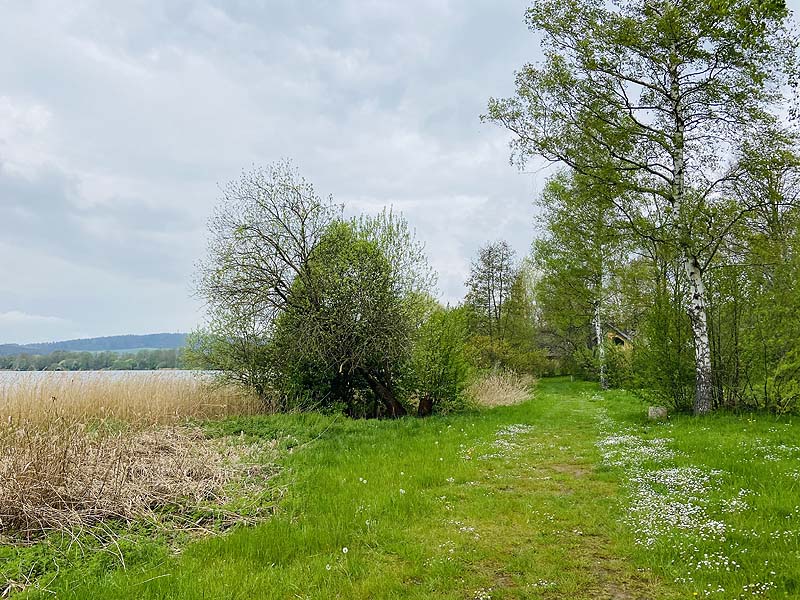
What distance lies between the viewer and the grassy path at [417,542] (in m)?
3.91

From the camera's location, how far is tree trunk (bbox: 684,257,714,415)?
39.5ft

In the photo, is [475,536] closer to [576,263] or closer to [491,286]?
[576,263]

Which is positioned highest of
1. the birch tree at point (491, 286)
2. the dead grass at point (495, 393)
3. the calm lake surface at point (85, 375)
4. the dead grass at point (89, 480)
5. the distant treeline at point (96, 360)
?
the birch tree at point (491, 286)

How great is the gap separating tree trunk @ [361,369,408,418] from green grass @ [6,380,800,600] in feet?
20.4

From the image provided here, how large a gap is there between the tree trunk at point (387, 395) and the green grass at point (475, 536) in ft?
20.4

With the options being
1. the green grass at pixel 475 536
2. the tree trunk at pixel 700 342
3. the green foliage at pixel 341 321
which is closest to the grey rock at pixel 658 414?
the tree trunk at pixel 700 342

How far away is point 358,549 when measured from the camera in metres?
4.73

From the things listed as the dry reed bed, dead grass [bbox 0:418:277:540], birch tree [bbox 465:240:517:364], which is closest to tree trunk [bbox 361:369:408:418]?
the dry reed bed

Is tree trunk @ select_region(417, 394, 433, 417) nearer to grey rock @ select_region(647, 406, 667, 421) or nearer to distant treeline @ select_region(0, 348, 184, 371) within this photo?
grey rock @ select_region(647, 406, 667, 421)

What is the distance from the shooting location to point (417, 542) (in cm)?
489

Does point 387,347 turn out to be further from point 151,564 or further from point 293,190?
point 151,564

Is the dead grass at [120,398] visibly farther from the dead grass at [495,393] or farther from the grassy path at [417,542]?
the dead grass at [495,393]

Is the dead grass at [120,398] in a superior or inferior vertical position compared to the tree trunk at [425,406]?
superior

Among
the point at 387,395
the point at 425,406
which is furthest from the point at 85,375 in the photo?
the point at 425,406
